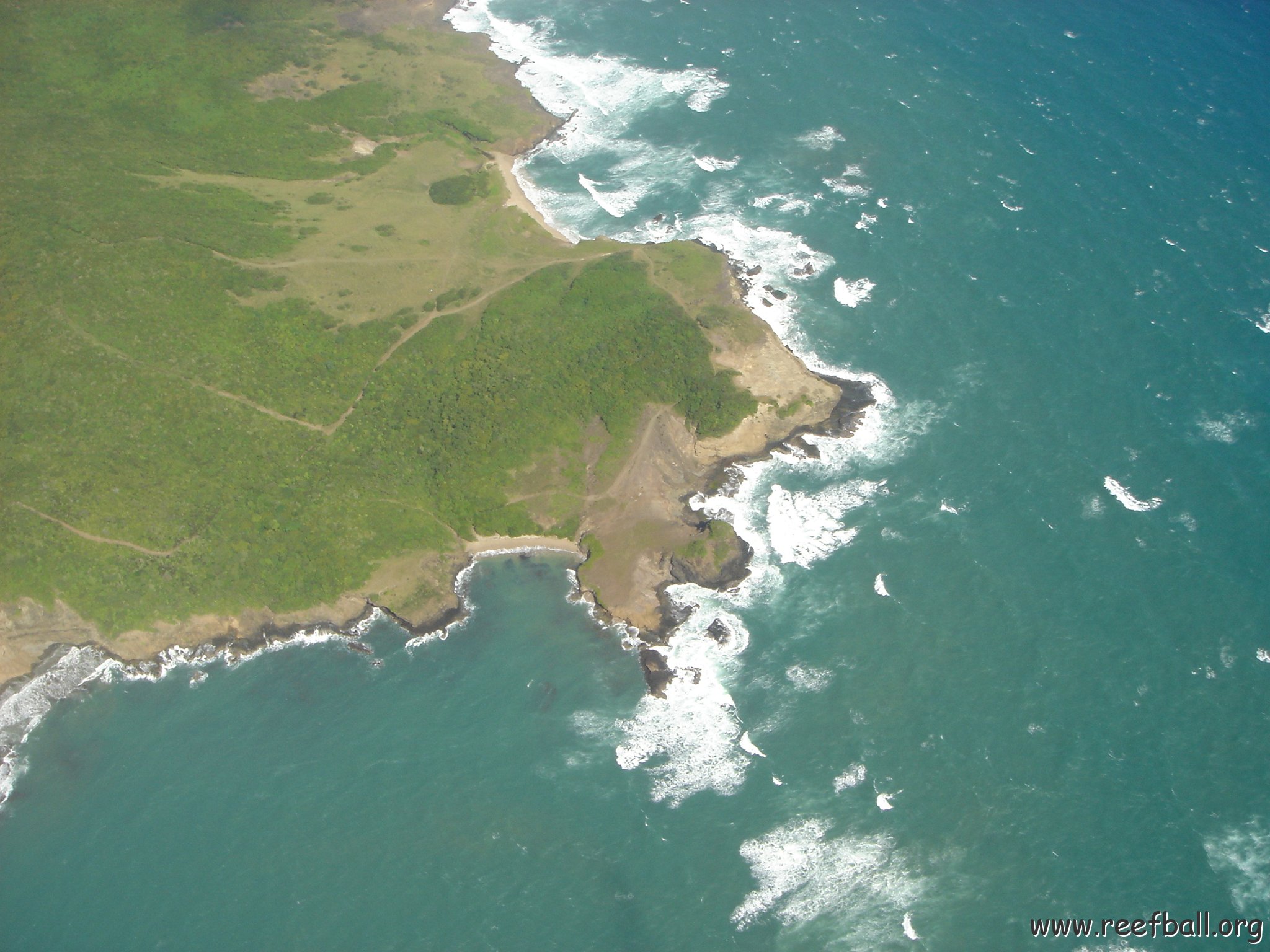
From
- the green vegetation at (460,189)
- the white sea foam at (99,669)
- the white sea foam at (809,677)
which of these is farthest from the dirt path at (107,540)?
the white sea foam at (809,677)

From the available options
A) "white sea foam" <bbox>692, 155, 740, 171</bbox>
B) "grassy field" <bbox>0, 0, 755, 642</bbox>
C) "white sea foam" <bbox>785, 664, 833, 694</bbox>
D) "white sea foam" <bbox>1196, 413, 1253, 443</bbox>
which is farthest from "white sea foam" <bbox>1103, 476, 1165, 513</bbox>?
"white sea foam" <bbox>692, 155, 740, 171</bbox>

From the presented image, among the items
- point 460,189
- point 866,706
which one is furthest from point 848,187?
point 866,706

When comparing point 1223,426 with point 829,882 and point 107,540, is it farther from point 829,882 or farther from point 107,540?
point 107,540

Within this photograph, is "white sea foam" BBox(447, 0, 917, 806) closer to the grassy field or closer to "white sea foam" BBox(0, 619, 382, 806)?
the grassy field

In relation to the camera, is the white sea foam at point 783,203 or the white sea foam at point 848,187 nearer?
the white sea foam at point 783,203

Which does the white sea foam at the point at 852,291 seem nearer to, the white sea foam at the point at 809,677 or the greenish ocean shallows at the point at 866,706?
the greenish ocean shallows at the point at 866,706

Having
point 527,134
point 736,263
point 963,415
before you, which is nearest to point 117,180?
point 527,134
